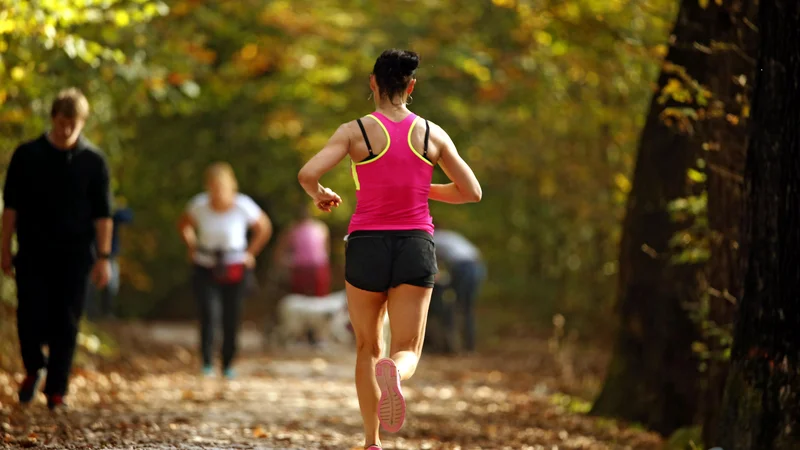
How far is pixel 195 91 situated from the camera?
1296 cm

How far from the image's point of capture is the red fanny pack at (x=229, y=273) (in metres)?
12.4

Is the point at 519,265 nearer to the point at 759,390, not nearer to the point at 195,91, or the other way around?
the point at 195,91

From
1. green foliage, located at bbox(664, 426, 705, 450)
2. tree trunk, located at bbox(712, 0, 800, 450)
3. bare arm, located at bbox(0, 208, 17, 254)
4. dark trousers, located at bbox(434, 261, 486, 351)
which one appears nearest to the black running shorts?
tree trunk, located at bbox(712, 0, 800, 450)

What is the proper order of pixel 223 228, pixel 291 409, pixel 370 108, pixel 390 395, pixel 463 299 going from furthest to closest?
pixel 370 108 → pixel 463 299 → pixel 223 228 → pixel 291 409 → pixel 390 395

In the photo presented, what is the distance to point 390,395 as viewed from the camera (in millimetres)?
5941

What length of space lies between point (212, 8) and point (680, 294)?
9.67 m

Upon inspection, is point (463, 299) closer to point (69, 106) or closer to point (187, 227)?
point (187, 227)

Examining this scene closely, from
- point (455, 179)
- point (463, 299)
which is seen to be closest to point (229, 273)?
point (455, 179)

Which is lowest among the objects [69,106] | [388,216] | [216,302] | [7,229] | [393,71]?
[216,302]

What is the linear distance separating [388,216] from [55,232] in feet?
10.5

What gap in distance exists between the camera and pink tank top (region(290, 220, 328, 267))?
1864 cm

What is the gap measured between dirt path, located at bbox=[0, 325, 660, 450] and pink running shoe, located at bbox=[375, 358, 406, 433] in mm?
1579

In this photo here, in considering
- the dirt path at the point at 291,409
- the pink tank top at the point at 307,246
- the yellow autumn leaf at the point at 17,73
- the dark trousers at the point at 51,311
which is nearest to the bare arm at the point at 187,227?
the dirt path at the point at 291,409

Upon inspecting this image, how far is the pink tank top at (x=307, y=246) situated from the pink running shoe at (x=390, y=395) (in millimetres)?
12709
